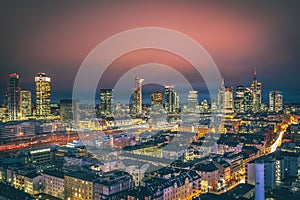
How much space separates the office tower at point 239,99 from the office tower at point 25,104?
939 inches

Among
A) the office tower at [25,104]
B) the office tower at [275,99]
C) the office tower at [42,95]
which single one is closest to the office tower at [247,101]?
the office tower at [275,99]

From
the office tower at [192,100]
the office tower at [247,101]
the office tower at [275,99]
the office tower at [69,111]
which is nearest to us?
the office tower at [69,111]

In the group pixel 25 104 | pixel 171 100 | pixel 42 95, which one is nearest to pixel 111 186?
pixel 42 95

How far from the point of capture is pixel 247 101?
35406mm

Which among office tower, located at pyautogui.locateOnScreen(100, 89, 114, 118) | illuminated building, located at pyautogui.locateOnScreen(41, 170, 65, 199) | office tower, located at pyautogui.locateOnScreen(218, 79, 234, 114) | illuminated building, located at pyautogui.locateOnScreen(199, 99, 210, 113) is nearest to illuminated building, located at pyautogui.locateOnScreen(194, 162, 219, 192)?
illuminated building, located at pyautogui.locateOnScreen(41, 170, 65, 199)

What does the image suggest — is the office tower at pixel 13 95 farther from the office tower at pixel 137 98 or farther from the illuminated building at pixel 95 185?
the illuminated building at pixel 95 185

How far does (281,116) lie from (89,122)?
623 inches

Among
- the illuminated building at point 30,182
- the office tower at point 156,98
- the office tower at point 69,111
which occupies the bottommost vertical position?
the illuminated building at point 30,182

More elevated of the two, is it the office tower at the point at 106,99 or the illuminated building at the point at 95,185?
the office tower at the point at 106,99

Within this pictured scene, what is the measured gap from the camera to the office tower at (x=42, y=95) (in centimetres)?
2945

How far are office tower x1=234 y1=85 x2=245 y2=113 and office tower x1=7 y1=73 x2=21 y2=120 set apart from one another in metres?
24.8

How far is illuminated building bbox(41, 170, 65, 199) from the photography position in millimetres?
7561

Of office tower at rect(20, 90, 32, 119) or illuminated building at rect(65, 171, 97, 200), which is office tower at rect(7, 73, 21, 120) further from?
illuminated building at rect(65, 171, 97, 200)

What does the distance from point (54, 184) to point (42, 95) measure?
23.8 meters
